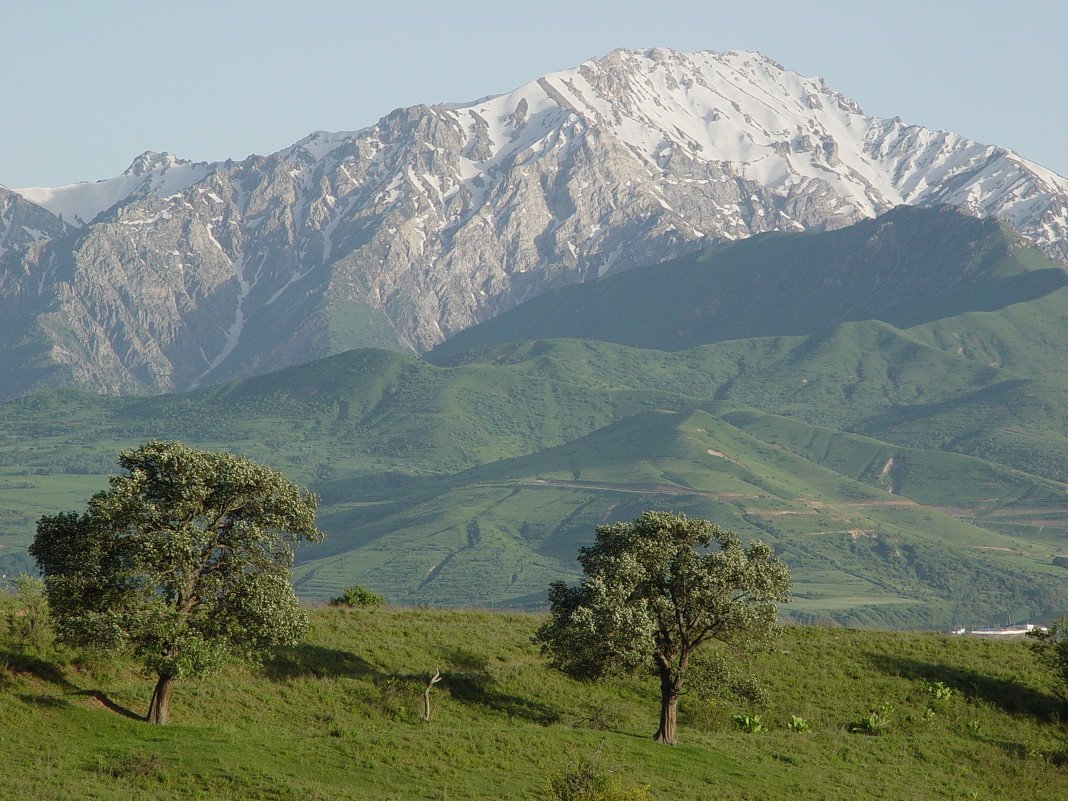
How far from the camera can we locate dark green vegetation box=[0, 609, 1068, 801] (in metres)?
61.8

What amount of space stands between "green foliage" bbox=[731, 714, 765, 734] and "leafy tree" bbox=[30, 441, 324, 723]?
93.7 ft

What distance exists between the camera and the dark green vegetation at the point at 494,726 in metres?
Answer: 61.8

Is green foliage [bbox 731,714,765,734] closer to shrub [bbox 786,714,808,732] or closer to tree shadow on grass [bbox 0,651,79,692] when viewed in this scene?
shrub [bbox 786,714,808,732]

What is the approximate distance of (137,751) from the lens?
61.4m

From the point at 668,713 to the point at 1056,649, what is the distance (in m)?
30.6

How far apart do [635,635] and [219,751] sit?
23352 mm

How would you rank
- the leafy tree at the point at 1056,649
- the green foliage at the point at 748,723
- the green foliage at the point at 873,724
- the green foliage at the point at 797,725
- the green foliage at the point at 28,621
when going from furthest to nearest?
the leafy tree at the point at 1056,649 < the green foliage at the point at 873,724 < the green foliage at the point at 797,725 < the green foliage at the point at 748,723 < the green foliage at the point at 28,621

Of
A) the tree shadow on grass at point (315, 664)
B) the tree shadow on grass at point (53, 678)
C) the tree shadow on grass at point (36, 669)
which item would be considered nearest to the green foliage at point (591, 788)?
the tree shadow on grass at point (53, 678)

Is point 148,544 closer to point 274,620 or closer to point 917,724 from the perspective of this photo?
point 274,620

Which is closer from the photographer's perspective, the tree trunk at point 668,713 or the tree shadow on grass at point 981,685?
the tree trunk at point 668,713

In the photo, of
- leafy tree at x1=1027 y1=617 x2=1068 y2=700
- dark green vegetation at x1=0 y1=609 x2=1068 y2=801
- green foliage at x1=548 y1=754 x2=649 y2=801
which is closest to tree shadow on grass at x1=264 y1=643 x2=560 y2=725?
dark green vegetation at x1=0 y1=609 x2=1068 y2=801

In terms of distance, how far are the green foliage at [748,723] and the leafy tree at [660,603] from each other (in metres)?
5.68

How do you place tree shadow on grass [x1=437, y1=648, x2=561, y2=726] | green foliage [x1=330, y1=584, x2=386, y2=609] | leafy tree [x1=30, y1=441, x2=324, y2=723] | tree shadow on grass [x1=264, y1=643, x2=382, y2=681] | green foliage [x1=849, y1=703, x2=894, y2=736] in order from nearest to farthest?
1. leafy tree [x1=30, y1=441, x2=324, y2=723]
2. tree shadow on grass [x1=264, y1=643, x2=382, y2=681]
3. tree shadow on grass [x1=437, y1=648, x2=561, y2=726]
4. green foliage [x1=849, y1=703, x2=894, y2=736]
5. green foliage [x1=330, y1=584, x2=386, y2=609]

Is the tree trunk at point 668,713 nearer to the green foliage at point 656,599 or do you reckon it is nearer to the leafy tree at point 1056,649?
the green foliage at point 656,599
